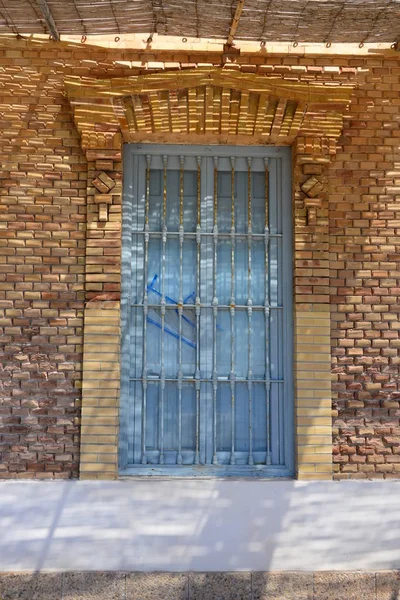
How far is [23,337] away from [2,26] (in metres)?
2.25

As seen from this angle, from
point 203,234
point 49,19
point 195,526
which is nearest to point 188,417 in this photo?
point 195,526

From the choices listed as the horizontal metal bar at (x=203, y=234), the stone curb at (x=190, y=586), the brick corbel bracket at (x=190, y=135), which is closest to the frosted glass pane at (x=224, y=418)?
the brick corbel bracket at (x=190, y=135)

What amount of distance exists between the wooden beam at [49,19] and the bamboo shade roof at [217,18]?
0.6 inches

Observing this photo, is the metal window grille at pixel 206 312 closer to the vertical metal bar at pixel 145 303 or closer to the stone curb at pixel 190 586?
the vertical metal bar at pixel 145 303

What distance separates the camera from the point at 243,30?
4691mm

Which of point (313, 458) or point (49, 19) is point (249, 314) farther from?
point (49, 19)

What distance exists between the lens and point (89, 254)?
15.6 feet

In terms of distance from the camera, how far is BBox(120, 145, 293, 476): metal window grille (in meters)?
4.85

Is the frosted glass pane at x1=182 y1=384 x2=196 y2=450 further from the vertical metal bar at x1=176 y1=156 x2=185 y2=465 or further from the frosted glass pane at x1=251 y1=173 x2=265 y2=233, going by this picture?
the frosted glass pane at x1=251 y1=173 x2=265 y2=233

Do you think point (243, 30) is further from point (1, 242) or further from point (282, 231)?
point (1, 242)

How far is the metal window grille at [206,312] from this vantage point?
15.9 feet

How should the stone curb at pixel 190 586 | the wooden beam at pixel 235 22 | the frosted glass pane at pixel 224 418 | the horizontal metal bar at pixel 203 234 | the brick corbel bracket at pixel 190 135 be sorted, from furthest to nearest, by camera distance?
the horizontal metal bar at pixel 203 234 < the frosted glass pane at pixel 224 418 < the brick corbel bracket at pixel 190 135 < the stone curb at pixel 190 586 < the wooden beam at pixel 235 22

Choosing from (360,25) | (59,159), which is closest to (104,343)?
(59,159)

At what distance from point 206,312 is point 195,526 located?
1.54 m
